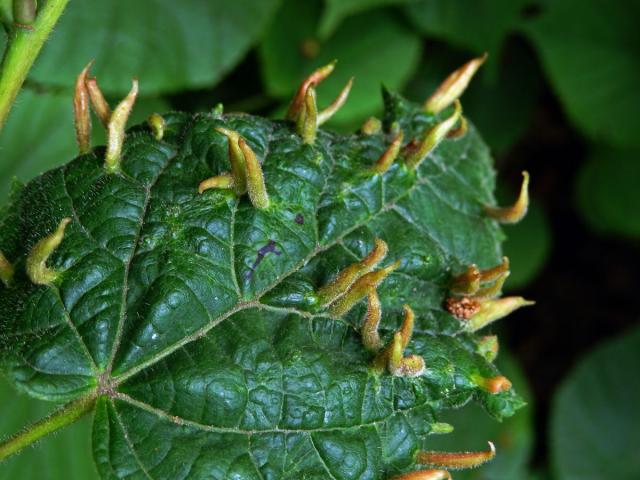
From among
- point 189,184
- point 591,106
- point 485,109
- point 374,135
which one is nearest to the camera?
point 189,184

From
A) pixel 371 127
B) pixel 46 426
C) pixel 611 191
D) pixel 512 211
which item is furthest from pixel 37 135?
pixel 611 191

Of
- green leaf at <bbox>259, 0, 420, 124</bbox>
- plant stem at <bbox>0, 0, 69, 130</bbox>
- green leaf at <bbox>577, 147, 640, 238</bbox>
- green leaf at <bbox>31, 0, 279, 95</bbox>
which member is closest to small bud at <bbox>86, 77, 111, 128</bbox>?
plant stem at <bbox>0, 0, 69, 130</bbox>

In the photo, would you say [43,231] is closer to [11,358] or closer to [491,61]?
[11,358]

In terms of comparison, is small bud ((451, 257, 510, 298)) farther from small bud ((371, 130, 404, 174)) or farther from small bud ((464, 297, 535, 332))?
small bud ((371, 130, 404, 174))

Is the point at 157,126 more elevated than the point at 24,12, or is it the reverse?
the point at 24,12

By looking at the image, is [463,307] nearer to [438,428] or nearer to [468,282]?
[468,282]

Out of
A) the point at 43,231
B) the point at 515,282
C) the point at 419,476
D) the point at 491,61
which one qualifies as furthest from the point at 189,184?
the point at 515,282

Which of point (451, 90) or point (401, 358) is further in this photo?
point (451, 90)
